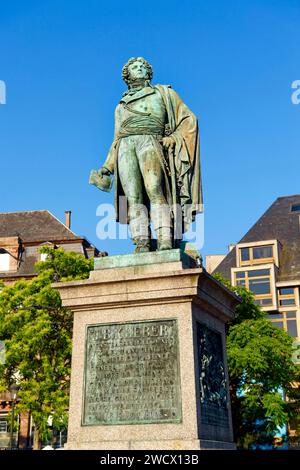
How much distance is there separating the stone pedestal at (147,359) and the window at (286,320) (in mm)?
40374

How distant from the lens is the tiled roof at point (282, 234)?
50025mm

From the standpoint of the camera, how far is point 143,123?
898cm

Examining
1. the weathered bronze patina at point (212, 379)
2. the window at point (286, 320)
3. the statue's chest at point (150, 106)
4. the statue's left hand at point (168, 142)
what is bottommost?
the weathered bronze patina at point (212, 379)

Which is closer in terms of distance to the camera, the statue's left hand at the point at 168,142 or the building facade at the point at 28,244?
the statue's left hand at the point at 168,142

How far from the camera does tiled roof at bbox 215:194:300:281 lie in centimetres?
5003

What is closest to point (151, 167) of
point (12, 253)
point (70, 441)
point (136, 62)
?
point (136, 62)

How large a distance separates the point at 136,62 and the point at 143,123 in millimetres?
1104

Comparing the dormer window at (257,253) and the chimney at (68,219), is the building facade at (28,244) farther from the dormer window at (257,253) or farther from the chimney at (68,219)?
the dormer window at (257,253)

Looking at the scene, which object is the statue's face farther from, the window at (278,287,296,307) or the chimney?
the chimney

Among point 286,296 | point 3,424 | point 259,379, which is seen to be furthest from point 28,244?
point 259,379

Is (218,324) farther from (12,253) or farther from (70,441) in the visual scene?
(12,253)

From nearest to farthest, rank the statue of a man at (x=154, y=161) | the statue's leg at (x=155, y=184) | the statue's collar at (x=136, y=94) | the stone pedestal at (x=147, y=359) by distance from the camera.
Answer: the stone pedestal at (x=147, y=359)
the statue's leg at (x=155, y=184)
the statue of a man at (x=154, y=161)
the statue's collar at (x=136, y=94)

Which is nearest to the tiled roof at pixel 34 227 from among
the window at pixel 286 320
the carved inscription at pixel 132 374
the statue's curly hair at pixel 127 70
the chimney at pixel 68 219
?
the chimney at pixel 68 219

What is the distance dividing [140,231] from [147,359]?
194cm
